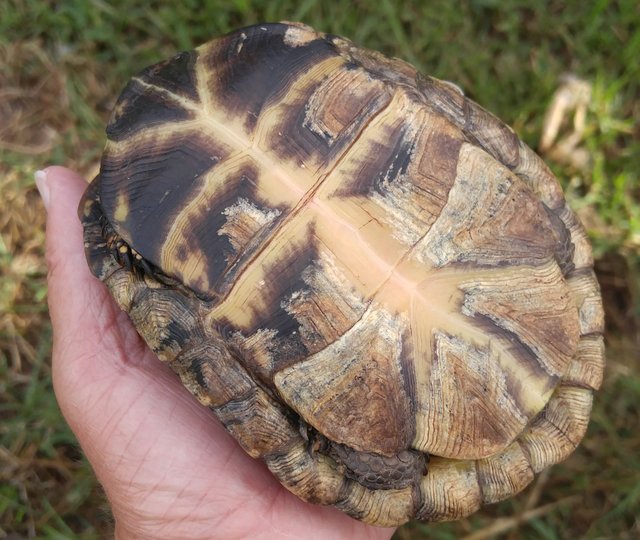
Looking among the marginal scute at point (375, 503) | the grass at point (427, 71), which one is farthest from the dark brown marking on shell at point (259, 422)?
the grass at point (427, 71)

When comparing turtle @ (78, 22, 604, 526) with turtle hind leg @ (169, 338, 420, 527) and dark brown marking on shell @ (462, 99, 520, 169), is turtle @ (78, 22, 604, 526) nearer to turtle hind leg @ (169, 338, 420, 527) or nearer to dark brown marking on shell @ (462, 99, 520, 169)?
turtle hind leg @ (169, 338, 420, 527)

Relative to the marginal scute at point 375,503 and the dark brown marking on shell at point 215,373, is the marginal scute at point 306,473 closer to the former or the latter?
the marginal scute at point 375,503

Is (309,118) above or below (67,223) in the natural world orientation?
above

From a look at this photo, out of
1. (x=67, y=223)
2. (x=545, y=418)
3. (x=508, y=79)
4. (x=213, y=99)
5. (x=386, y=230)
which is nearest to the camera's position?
(x=386, y=230)

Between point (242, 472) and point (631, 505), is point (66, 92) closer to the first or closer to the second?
point (242, 472)

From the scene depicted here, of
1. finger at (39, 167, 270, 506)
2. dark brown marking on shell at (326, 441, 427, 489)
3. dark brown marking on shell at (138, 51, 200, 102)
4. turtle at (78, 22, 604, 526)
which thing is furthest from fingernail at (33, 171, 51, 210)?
dark brown marking on shell at (326, 441, 427, 489)

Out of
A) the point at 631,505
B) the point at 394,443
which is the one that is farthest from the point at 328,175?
the point at 631,505

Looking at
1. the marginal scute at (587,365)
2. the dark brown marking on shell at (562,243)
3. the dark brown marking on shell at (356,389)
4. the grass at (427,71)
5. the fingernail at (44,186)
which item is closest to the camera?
the dark brown marking on shell at (356,389)

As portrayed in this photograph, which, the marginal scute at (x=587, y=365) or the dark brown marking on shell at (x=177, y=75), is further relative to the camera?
the marginal scute at (x=587, y=365)
